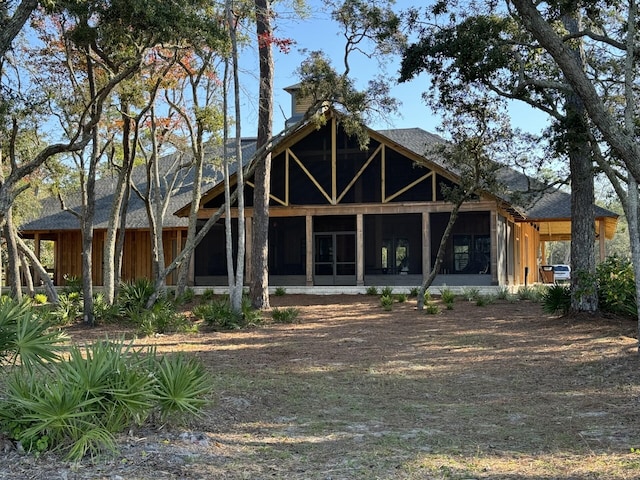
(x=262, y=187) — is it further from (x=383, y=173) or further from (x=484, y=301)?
(x=484, y=301)

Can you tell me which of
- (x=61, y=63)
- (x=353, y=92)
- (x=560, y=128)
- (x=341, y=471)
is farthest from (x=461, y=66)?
(x=61, y=63)

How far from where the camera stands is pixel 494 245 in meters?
23.1

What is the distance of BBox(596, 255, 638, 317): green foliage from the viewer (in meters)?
12.7

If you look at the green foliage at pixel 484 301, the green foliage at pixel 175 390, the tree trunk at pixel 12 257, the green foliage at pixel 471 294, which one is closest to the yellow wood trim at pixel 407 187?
the green foliage at pixel 471 294

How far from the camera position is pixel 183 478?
4688 millimetres

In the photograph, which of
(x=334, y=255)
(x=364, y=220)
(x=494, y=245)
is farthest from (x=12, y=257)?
(x=494, y=245)

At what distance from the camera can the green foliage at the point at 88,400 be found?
4.90 m

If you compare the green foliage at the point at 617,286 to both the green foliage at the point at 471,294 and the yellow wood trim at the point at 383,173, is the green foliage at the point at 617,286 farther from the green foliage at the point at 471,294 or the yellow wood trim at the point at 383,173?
the yellow wood trim at the point at 383,173

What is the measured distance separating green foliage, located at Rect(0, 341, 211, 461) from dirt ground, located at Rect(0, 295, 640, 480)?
0.17 m

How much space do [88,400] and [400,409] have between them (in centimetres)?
368

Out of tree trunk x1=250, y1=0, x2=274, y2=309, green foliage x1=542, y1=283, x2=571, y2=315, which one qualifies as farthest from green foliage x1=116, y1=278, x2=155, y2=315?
green foliage x1=542, y1=283, x2=571, y2=315

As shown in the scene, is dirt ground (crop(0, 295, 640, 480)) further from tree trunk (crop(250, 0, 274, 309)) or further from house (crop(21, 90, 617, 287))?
house (crop(21, 90, 617, 287))

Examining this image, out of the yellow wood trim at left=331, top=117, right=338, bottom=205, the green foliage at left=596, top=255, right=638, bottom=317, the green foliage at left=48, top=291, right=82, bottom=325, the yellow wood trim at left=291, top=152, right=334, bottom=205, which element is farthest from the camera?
the yellow wood trim at left=291, top=152, right=334, bottom=205

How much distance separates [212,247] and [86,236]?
477 inches
